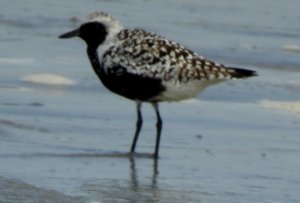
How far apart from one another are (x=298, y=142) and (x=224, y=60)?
13.0 feet

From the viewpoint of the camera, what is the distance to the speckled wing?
9203 mm

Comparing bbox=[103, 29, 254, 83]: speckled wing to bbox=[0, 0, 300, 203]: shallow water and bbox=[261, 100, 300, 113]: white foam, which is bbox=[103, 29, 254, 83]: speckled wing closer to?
bbox=[0, 0, 300, 203]: shallow water

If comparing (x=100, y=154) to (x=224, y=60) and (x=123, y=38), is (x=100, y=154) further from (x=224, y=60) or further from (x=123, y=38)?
(x=224, y=60)

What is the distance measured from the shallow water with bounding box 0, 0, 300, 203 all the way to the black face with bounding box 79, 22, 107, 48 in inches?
24.4

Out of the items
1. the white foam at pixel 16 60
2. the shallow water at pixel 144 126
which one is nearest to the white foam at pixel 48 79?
the shallow water at pixel 144 126

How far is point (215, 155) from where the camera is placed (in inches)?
347

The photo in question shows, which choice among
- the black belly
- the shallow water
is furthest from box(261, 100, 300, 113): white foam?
the black belly

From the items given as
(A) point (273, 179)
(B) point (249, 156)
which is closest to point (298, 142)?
(B) point (249, 156)

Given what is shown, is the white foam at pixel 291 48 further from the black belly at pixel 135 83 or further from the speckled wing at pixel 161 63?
the black belly at pixel 135 83

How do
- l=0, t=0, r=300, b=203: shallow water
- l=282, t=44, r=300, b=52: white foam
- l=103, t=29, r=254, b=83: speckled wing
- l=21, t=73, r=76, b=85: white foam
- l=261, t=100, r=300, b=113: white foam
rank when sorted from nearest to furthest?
1. l=0, t=0, r=300, b=203: shallow water
2. l=103, t=29, r=254, b=83: speckled wing
3. l=261, t=100, r=300, b=113: white foam
4. l=21, t=73, r=76, b=85: white foam
5. l=282, t=44, r=300, b=52: white foam

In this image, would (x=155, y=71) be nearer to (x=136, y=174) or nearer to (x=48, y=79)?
(x=136, y=174)

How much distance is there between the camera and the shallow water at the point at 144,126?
25.0ft

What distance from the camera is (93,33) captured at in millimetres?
9562

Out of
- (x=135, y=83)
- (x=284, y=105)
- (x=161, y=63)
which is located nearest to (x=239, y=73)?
(x=161, y=63)
